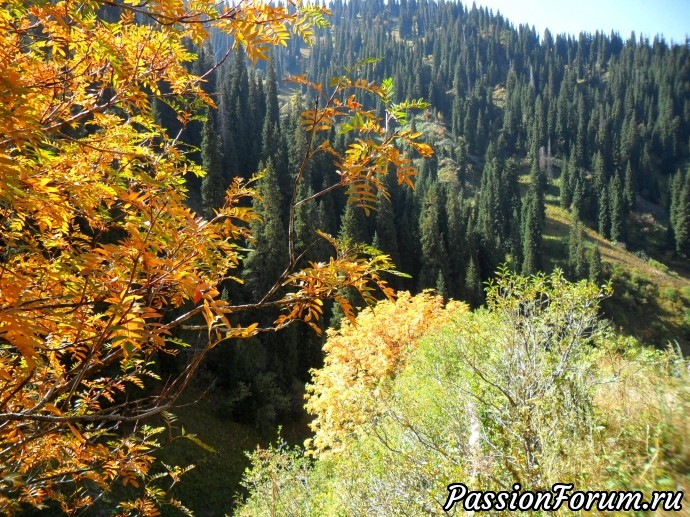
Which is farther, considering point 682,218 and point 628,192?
point 628,192

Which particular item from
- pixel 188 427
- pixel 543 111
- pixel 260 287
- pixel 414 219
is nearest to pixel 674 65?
pixel 543 111

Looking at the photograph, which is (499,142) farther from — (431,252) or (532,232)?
(431,252)

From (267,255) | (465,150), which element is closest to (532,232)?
(465,150)

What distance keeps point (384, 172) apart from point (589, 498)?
8.85 feet

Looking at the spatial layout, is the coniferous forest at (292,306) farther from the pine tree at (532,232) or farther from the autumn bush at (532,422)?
the pine tree at (532,232)

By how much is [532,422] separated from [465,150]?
104061mm

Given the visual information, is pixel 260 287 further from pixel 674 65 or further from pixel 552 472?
pixel 674 65

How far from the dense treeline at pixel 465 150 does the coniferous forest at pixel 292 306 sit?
44 centimetres

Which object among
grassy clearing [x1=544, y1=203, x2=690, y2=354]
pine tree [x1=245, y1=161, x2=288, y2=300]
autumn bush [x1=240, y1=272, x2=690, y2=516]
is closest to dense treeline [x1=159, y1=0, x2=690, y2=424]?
pine tree [x1=245, y1=161, x2=288, y2=300]

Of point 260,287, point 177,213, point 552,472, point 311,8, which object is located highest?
point 311,8

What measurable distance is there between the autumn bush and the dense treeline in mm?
2786

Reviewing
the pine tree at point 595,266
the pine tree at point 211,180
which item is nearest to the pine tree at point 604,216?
the pine tree at point 595,266

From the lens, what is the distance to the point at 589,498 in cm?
299

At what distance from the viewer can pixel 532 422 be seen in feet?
13.5
